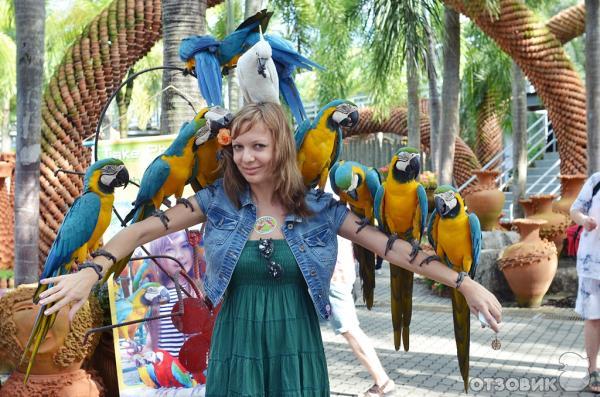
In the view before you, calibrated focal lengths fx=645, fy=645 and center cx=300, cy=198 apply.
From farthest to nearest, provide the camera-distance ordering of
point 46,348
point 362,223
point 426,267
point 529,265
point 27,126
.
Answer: point 529,265 → point 27,126 → point 46,348 → point 362,223 → point 426,267

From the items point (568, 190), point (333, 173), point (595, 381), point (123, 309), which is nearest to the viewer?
point (333, 173)

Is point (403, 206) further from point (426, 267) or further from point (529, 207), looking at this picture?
point (529, 207)

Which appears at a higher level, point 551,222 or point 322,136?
point 322,136

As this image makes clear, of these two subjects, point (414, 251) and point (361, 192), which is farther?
point (361, 192)

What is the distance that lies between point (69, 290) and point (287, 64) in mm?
1272

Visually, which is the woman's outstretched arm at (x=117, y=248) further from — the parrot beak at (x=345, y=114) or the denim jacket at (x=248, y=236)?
the parrot beak at (x=345, y=114)

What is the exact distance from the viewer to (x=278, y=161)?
6.64 ft

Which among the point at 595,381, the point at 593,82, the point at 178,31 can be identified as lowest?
the point at 595,381

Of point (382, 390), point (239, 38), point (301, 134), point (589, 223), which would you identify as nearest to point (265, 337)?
point (301, 134)

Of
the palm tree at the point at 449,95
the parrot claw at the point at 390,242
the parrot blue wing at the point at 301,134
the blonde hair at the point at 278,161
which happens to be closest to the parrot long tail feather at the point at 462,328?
the parrot claw at the point at 390,242

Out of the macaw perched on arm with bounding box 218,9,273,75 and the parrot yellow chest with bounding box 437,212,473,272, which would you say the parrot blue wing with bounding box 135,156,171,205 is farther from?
the parrot yellow chest with bounding box 437,212,473,272

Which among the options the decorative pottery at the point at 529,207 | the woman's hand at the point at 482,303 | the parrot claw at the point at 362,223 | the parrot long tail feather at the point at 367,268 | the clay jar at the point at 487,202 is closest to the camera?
the woman's hand at the point at 482,303

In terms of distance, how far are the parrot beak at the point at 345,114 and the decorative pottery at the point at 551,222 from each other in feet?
21.8

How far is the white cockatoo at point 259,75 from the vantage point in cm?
231
